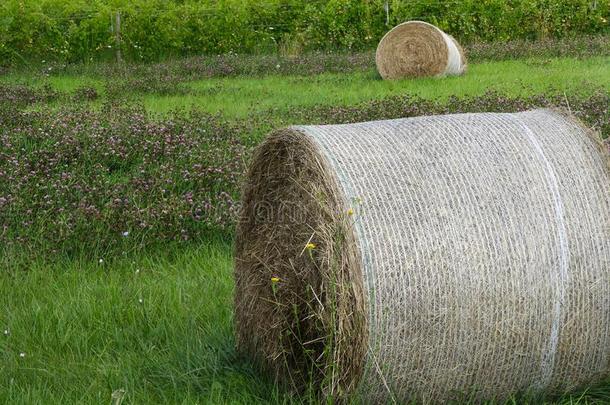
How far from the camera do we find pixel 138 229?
679cm

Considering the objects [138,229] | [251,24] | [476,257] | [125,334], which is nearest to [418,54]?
[251,24]

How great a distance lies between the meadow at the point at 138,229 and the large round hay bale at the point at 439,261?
1.15 ft

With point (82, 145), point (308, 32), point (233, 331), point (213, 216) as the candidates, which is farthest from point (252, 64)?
point (233, 331)

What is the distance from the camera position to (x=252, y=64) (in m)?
18.1

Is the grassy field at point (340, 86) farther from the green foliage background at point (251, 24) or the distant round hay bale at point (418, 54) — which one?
the green foliage background at point (251, 24)

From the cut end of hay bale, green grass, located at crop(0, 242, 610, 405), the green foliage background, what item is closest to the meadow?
green grass, located at crop(0, 242, 610, 405)

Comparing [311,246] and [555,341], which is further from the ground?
[311,246]

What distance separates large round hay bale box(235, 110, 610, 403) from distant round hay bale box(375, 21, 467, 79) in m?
11.6

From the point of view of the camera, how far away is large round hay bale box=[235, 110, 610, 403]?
157 inches

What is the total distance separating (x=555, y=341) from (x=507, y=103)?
21.9ft

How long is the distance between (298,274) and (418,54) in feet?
40.7

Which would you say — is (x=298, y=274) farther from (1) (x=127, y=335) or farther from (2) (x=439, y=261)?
(1) (x=127, y=335)

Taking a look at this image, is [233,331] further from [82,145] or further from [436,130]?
[82,145]

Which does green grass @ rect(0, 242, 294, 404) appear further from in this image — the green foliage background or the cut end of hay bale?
the green foliage background
